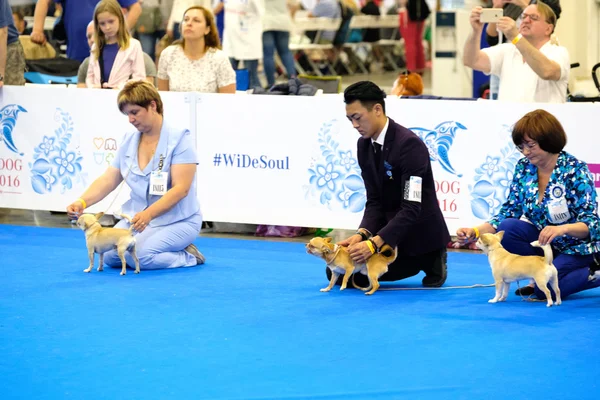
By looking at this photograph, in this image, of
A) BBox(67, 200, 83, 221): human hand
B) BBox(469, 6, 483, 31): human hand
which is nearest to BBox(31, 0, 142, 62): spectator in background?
BBox(469, 6, 483, 31): human hand

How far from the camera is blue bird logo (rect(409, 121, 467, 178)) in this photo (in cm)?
616

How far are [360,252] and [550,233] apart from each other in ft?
2.84

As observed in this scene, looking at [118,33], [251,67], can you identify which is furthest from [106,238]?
[251,67]

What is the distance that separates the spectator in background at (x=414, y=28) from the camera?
13.3 m

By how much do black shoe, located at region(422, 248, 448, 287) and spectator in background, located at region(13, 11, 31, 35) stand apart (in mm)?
8219

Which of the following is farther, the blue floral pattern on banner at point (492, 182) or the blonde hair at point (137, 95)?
the blue floral pattern on banner at point (492, 182)

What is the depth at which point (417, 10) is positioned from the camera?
43.5 feet

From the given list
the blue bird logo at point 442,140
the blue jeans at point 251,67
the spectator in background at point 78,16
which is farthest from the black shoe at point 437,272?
the blue jeans at point 251,67

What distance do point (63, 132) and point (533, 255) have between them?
3.67 meters

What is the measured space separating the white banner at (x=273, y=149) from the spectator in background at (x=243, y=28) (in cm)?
301

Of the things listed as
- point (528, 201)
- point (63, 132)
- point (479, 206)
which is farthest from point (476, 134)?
point (63, 132)

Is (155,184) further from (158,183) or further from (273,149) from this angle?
(273,149)

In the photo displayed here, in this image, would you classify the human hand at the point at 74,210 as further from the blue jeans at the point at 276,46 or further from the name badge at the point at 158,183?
the blue jeans at the point at 276,46

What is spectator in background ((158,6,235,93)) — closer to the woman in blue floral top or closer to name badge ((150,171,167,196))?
name badge ((150,171,167,196))
